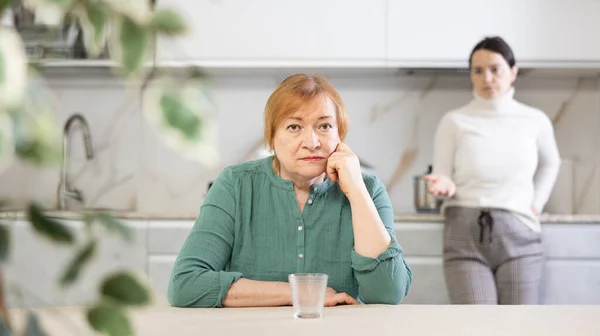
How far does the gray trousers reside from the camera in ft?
10.1

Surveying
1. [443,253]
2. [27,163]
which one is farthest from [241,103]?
[27,163]

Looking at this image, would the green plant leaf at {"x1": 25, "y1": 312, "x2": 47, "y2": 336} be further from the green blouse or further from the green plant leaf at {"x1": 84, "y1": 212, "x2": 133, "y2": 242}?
the green blouse

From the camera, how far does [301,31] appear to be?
12.1 ft

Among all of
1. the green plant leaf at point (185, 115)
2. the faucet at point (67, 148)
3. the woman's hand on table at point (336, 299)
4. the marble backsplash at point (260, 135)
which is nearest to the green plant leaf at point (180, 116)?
the green plant leaf at point (185, 115)

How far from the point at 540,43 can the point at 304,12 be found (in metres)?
1.00

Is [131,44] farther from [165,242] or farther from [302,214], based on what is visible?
[165,242]

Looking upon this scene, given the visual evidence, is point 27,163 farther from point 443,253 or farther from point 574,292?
point 574,292

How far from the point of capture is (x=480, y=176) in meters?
3.21

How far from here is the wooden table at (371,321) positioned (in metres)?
1.44

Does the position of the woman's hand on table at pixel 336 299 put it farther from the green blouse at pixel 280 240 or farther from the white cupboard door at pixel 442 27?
the white cupboard door at pixel 442 27

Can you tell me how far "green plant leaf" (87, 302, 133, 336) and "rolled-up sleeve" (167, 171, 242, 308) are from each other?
58.9 inches

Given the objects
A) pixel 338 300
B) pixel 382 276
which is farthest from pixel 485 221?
pixel 338 300

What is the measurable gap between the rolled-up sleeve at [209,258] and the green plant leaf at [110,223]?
4.91 ft

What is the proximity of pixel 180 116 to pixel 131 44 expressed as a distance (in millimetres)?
38
